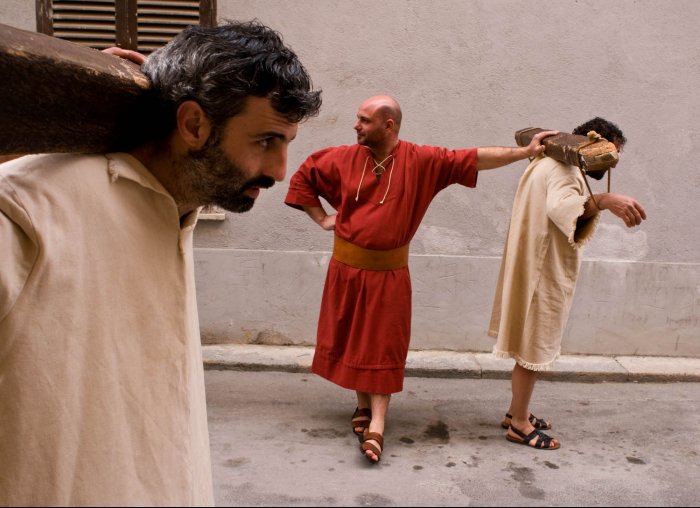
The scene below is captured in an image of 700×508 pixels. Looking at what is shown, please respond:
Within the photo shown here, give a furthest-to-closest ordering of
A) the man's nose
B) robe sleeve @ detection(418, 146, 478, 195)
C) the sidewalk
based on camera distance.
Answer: the sidewalk
robe sleeve @ detection(418, 146, 478, 195)
the man's nose

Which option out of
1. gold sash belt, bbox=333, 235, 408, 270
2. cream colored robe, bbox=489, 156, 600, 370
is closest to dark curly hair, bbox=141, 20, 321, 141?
cream colored robe, bbox=489, 156, 600, 370

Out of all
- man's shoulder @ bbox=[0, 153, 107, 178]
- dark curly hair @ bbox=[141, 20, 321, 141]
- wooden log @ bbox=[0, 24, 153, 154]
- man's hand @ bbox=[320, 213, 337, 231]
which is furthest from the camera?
man's hand @ bbox=[320, 213, 337, 231]

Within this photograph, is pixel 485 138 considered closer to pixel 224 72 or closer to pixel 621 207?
pixel 621 207

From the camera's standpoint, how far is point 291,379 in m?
5.60

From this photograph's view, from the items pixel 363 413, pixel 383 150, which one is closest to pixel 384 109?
pixel 383 150

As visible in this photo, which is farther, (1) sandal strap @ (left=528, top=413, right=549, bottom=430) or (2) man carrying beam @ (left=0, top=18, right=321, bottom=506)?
(1) sandal strap @ (left=528, top=413, right=549, bottom=430)

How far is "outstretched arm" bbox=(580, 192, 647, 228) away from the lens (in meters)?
3.68

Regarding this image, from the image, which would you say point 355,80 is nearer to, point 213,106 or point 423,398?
point 423,398

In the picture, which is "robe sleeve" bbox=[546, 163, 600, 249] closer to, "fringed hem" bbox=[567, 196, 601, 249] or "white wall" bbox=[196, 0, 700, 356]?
"fringed hem" bbox=[567, 196, 601, 249]

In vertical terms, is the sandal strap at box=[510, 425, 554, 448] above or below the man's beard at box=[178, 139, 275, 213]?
below

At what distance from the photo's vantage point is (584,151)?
3.58 m

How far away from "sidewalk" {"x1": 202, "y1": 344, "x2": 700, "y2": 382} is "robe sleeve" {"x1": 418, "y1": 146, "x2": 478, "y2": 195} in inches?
72.7

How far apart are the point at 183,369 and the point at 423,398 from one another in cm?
418

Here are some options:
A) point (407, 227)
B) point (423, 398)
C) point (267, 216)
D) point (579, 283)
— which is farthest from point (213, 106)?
point (579, 283)
